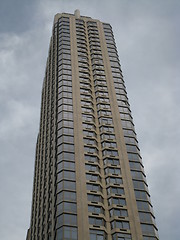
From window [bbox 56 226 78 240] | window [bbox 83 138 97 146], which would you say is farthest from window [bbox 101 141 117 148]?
window [bbox 56 226 78 240]

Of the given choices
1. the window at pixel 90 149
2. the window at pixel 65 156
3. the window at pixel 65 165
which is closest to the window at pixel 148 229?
the window at pixel 65 165

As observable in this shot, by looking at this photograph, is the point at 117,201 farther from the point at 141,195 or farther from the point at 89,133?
the point at 89,133

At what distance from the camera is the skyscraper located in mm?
68750

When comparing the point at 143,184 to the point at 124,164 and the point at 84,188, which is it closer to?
the point at 124,164

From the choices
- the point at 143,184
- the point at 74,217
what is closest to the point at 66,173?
the point at 74,217

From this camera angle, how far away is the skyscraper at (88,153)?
226 ft

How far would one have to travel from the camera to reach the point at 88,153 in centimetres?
8000

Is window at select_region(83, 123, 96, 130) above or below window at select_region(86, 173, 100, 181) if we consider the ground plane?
above

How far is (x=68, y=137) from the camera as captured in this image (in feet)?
270

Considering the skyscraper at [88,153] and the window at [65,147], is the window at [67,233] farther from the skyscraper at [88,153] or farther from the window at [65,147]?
the window at [65,147]

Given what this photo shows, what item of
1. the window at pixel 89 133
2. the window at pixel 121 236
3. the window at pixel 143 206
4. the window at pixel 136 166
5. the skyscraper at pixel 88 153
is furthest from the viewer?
the window at pixel 89 133

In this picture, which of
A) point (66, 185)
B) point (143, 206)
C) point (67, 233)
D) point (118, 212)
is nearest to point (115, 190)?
point (118, 212)

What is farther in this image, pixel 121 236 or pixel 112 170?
pixel 112 170

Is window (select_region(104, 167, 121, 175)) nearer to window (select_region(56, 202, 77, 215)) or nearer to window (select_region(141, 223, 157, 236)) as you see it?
window (select_region(56, 202, 77, 215))
